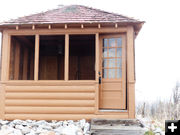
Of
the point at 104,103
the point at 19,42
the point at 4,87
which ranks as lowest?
the point at 104,103

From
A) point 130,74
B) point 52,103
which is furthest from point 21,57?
point 130,74

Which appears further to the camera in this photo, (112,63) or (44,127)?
(112,63)

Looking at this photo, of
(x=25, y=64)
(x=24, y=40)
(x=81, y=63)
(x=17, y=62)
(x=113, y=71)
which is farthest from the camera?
(x=81, y=63)

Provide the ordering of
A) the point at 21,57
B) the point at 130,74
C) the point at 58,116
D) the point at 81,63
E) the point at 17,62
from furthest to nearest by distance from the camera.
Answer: the point at 81,63, the point at 21,57, the point at 17,62, the point at 58,116, the point at 130,74

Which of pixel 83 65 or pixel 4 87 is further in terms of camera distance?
pixel 83 65

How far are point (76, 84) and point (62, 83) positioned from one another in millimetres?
389

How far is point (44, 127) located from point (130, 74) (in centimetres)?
261

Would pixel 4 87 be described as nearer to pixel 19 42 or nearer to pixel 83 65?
pixel 19 42

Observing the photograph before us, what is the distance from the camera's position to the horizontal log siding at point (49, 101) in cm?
591

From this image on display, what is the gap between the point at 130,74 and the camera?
19.2 ft

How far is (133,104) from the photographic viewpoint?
5.75 metres

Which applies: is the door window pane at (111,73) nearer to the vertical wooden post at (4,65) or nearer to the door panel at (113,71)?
the door panel at (113,71)

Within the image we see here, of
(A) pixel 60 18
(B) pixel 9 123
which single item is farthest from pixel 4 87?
(A) pixel 60 18

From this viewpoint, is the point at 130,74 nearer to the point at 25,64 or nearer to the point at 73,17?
the point at 73,17
